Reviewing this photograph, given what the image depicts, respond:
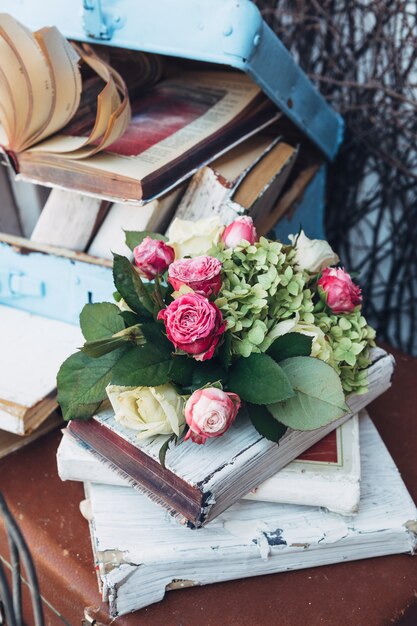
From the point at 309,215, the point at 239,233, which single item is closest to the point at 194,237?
the point at 239,233

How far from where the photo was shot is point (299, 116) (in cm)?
85

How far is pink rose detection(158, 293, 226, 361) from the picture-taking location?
1.64 ft

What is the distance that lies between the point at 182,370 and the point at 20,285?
0.37 meters

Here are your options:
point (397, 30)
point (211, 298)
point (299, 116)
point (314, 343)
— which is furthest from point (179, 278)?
point (397, 30)

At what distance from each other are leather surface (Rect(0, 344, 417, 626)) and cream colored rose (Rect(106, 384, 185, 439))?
173 millimetres

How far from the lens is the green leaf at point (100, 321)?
0.60 meters

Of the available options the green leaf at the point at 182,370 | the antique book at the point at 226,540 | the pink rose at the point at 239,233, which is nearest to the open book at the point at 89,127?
the pink rose at the point at 239,233

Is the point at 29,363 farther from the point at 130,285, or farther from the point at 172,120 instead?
the point at 172,120

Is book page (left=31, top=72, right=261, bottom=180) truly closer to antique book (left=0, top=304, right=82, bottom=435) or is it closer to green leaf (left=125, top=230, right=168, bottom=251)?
green leaf (left=125, top=230, right=168, bottom=251)

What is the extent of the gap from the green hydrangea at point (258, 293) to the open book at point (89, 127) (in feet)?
0.48

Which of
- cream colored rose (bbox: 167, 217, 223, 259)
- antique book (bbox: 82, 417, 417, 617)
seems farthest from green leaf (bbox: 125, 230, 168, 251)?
antique book (bbox: 82, 417, 417, 617)

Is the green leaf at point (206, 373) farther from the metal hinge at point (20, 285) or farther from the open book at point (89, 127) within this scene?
the metal hinge at point (20, 285)

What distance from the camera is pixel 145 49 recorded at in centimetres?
74

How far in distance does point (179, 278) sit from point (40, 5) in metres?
0.46
